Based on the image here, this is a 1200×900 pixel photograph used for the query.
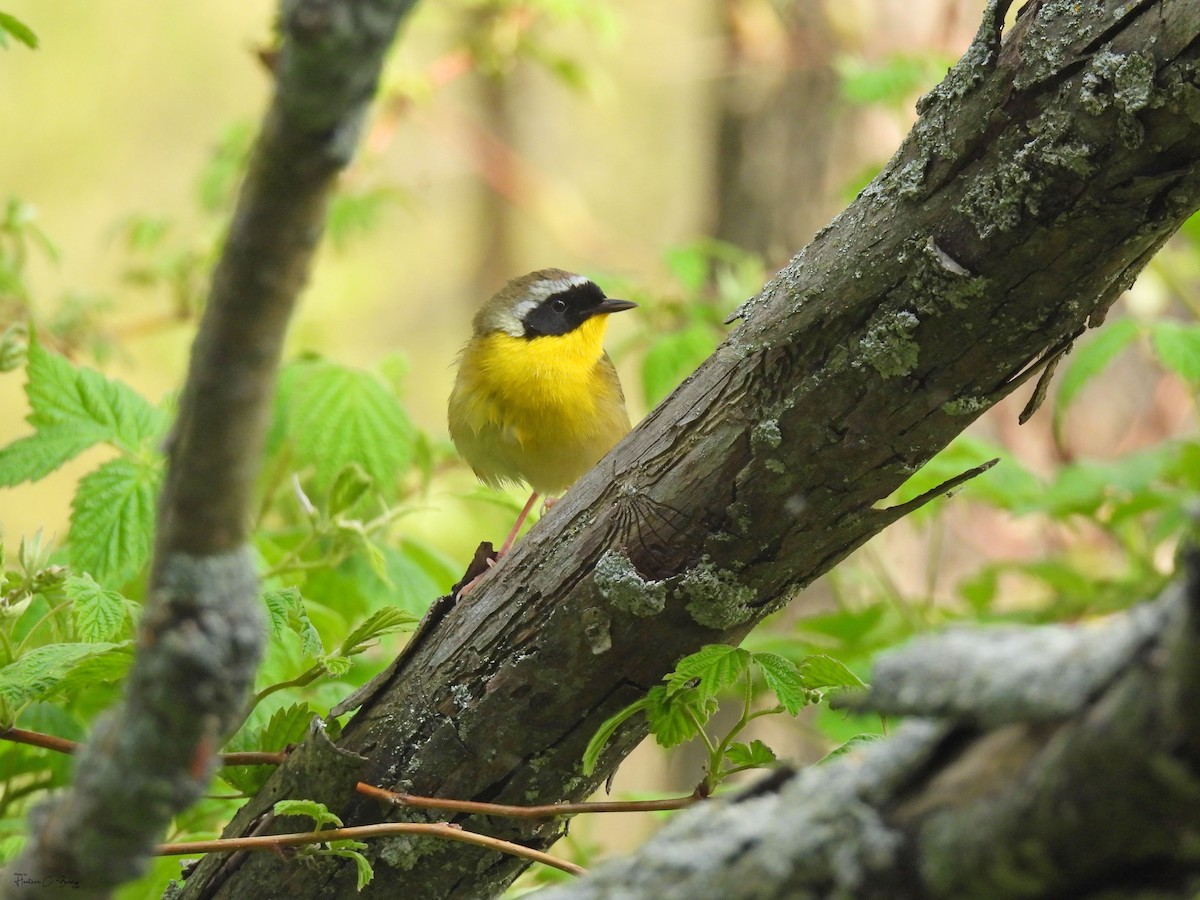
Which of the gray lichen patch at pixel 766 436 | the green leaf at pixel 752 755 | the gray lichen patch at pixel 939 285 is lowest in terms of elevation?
the green leaf at pixel 752 755

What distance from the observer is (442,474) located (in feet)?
13.3

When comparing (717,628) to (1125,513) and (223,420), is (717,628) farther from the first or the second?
(1125,513)

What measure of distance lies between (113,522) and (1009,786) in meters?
1.90

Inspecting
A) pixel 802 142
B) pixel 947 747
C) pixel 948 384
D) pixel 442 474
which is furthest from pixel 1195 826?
pixel 802 142

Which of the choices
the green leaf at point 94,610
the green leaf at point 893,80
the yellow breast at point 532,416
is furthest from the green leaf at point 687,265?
the green leaf at point 94,610

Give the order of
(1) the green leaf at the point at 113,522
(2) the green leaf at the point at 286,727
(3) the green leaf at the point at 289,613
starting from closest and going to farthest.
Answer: (3) the green leaf at the point at 289,613 < (2) the green leaf at the point at 286,727 < (1) the green leaf at the point at 113,522

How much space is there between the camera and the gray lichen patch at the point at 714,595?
178cm

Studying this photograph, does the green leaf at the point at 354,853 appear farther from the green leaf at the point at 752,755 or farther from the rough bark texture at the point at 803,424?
the green leaf at the point at 752,755

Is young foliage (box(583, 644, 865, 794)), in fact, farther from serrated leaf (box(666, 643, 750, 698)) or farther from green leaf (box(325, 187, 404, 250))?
green leaf (box(325, 187, 404, 250))

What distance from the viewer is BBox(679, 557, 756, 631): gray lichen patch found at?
1775 millimetres

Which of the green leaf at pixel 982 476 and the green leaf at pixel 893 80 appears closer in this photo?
the green leaf at pixel 982 476

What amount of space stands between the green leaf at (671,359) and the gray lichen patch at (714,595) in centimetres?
157

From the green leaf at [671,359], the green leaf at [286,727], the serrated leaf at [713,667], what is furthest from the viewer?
the green leaf at [671,359]

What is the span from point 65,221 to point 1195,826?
39.3ft
